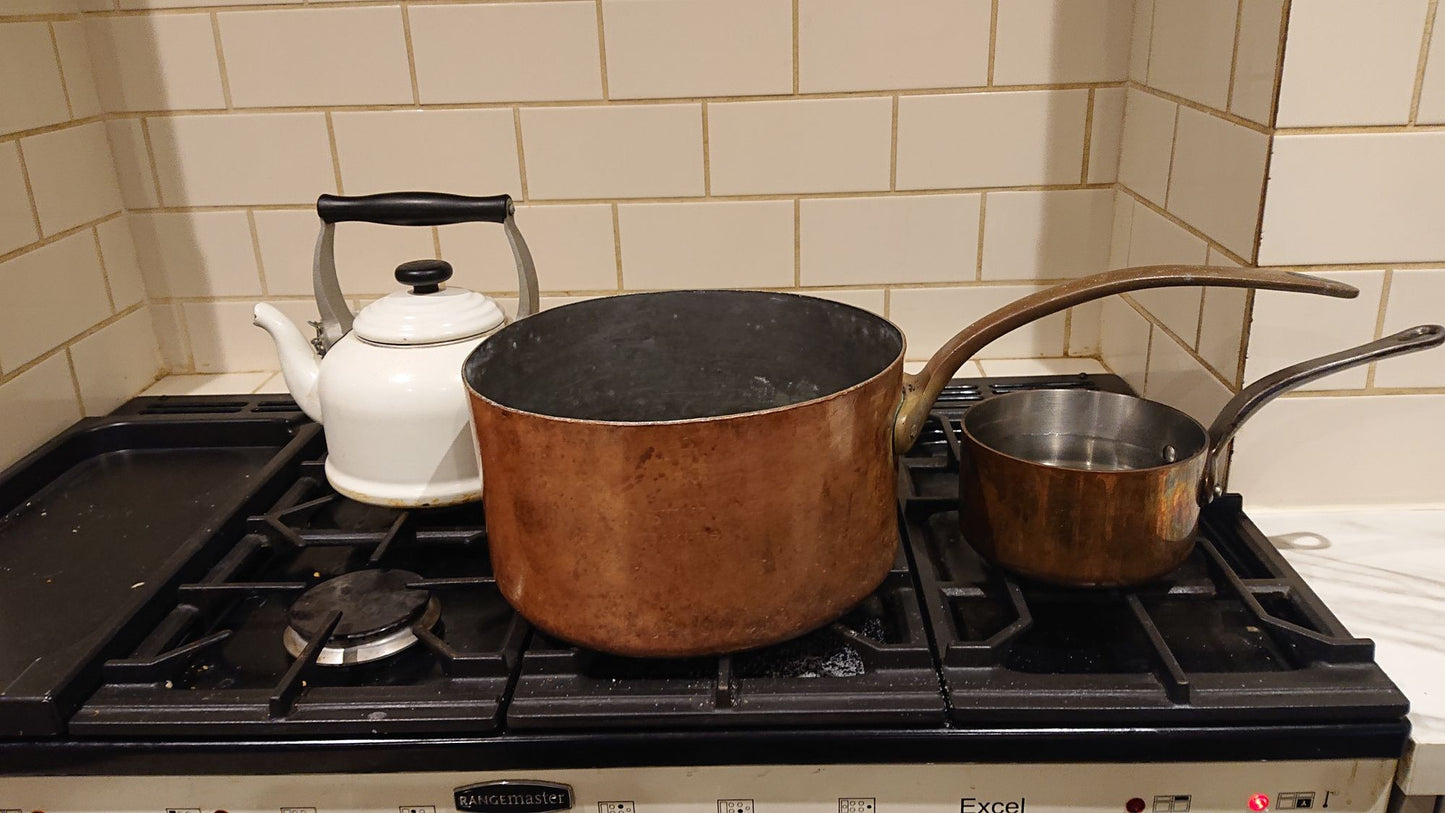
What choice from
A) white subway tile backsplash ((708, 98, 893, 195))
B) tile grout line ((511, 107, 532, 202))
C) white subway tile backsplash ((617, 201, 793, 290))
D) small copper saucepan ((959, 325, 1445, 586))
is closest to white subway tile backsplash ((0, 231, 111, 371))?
tile grout line ((511, 107, 532, 202))

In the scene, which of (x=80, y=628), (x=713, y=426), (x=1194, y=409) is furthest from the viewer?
(x=1194, y=409)

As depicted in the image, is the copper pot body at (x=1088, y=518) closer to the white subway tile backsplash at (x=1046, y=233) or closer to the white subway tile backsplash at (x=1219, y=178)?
the white subway tile backsplash at (x=1219, y=178)

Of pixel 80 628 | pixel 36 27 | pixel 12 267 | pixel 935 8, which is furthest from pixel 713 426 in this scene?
pixel 36 27

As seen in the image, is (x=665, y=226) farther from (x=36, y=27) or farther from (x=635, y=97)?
(x=36, y=27)

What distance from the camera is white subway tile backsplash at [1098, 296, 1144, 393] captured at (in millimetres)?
1047

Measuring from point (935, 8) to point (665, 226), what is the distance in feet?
1.17

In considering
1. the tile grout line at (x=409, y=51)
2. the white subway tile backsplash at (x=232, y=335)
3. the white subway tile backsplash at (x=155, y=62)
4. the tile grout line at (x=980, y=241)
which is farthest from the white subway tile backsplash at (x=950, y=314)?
the white subway tile backsplash at (x=155, y=62)

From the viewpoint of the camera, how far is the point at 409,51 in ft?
3.51

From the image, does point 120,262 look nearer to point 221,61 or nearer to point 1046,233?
point 221,61

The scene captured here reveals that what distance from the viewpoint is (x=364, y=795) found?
26.0 inches

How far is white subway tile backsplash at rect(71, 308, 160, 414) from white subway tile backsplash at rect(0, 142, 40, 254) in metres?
0.13

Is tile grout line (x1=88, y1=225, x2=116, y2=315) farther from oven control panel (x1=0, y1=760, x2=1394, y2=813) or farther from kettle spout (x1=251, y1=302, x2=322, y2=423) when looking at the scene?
oven control panel (x1=0, y1=760, x2=1394, y2=813)

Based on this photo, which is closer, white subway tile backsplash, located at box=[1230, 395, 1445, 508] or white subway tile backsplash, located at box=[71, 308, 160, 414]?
white subway tile backsplash, located at box=[1230, 395, 1445, 508]

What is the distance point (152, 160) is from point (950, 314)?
2.94 feet
